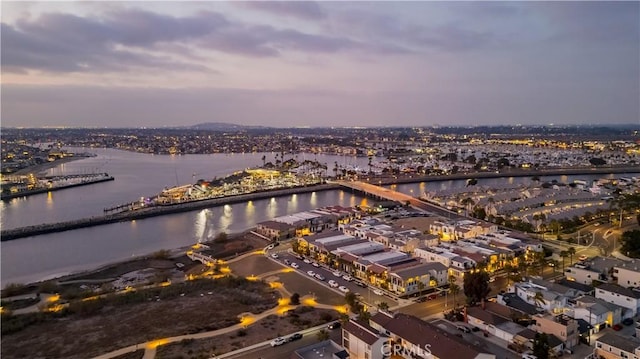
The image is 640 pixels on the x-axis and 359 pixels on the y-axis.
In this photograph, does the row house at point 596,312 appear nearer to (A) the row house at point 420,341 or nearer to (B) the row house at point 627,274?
(B) the row house at point 627,274

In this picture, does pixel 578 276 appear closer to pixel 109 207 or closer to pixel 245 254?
pixel 245 254

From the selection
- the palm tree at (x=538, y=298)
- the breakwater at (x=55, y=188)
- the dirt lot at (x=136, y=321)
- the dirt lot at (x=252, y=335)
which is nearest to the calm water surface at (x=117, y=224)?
the breakwater at (x=55, y=188)

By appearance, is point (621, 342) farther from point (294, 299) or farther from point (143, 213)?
point (143, 213)

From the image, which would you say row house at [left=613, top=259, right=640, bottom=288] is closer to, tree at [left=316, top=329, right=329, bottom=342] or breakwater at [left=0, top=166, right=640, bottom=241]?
tree at [left=316, top=329, right=329, bottom=342]

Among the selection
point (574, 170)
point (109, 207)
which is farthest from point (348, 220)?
point (574, 170)

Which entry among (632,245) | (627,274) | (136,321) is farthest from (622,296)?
(136,321)

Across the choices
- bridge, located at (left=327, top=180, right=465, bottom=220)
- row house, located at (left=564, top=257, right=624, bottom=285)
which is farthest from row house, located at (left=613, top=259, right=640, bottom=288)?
bridge, located at (left=327, top=180, right=465, bottom=220)
